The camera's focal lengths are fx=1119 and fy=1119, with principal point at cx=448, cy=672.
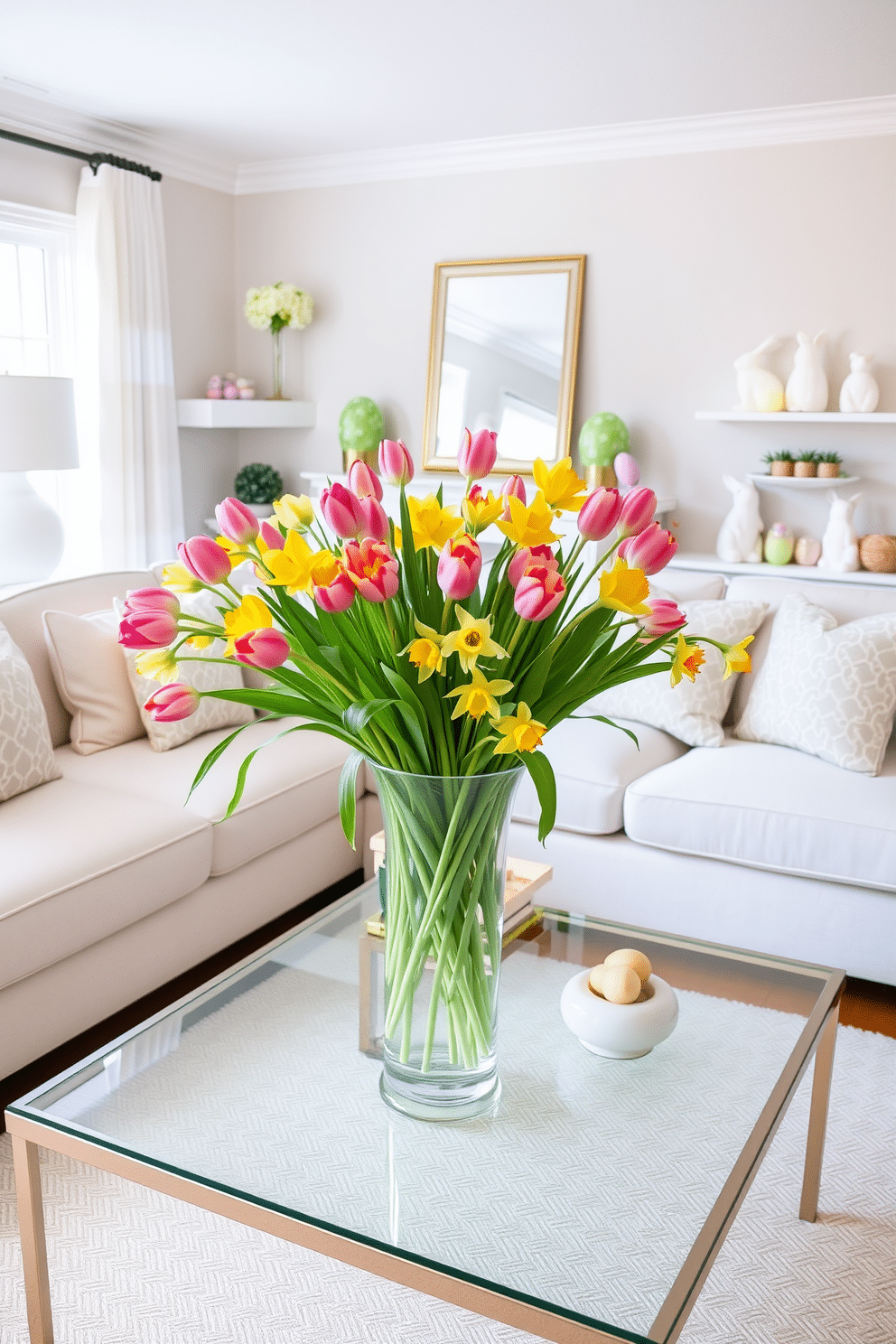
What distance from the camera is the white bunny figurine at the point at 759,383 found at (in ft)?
13.5

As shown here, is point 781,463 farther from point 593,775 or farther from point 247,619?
point 247,619

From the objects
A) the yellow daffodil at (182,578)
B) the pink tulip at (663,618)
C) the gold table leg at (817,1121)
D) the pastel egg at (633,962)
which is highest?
the yellow daffodil at (182,578)

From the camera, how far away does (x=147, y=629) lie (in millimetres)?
1130

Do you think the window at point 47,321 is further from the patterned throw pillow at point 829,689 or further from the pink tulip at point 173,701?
the pink tulip at point 173,701

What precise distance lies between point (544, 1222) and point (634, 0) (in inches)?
117

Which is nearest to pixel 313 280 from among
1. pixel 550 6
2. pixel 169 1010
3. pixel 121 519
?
pixel 121 519

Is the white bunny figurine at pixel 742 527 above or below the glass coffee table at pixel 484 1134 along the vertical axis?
above

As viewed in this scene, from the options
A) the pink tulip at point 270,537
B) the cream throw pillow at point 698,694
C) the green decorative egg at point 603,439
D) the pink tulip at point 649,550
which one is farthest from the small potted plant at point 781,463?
the pink tulip at point 270,537

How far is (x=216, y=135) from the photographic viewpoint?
4.54m

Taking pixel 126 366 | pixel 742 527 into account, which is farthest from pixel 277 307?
pixel 742 527

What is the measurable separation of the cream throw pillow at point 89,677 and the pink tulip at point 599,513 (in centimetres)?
196

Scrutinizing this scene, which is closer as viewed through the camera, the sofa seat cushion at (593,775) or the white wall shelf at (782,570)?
the sofa seat cushion at (593,775)

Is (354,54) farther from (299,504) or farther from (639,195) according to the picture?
(299,504)

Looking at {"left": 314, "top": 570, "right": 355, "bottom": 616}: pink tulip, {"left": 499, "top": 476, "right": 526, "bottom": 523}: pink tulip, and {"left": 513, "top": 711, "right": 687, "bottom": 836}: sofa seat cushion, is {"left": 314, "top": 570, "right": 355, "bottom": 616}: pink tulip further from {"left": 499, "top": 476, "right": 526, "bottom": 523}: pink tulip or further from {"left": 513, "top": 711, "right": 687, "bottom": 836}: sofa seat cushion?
{"left": 513, "top": 711, "right": 687, "bottom": 836}: sofa seat cushion
